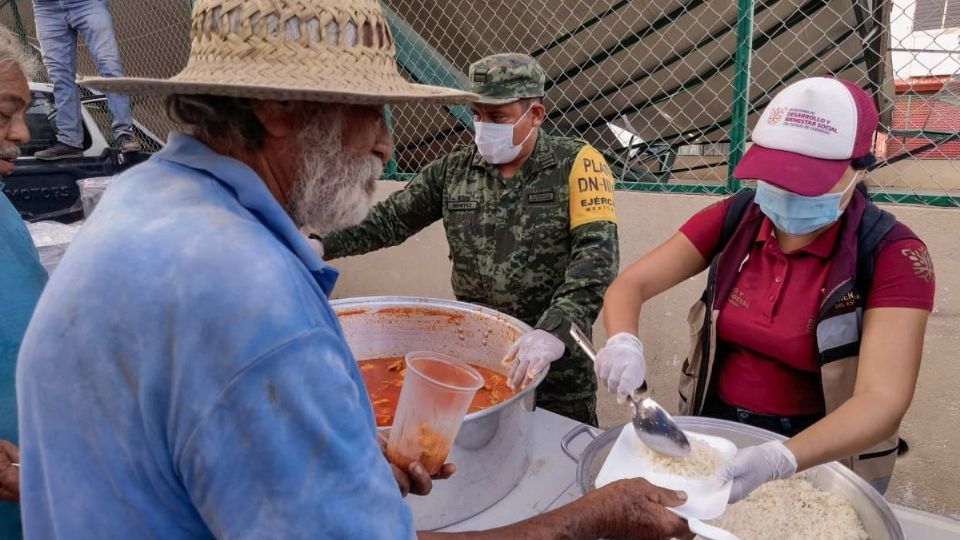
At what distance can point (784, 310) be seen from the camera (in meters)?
1.71

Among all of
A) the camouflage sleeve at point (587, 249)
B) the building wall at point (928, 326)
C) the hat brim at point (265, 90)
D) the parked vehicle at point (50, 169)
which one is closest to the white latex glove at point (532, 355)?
the camouflage sleeve at point (587, 249)

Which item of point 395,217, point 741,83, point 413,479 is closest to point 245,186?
point 413,479

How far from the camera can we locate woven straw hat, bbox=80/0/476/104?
90 cm

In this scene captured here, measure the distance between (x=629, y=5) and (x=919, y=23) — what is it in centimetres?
198

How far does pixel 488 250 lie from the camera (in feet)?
8.65

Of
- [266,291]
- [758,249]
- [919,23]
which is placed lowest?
[758,249]

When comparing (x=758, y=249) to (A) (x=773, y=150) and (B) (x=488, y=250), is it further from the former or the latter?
(B) (x=488, y=250)

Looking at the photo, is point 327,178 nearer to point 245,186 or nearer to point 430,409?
point 245,186

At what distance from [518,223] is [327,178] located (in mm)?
1630

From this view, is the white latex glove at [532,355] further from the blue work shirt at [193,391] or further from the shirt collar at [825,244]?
the blue work shirt at [193,391]

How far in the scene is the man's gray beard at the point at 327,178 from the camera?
0.98m

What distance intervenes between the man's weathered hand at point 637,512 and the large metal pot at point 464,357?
31 cm

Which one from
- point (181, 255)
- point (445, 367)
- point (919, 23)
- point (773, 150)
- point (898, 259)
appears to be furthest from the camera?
point (919, 23)

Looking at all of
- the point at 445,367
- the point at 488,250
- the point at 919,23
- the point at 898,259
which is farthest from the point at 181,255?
the point at 919,23
